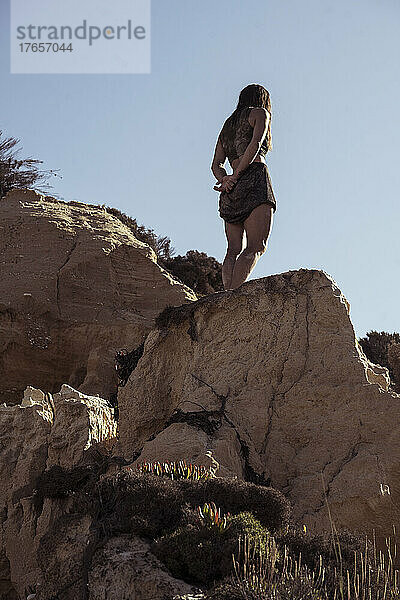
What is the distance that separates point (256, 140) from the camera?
25.0 feet

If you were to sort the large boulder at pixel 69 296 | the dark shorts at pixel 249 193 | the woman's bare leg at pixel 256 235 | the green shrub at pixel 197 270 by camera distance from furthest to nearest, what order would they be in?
the green shrub at pixel 197 270, the large boulder at pixel 69 296, the dark shorts at pixel 249 193, the woman's bare leg at pixel 256 235

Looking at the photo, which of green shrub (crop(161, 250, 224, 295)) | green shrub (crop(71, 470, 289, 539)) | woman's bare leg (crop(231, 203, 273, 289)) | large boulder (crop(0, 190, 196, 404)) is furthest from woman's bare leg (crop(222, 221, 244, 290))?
green shrub (crop(161, 250, 224, 295))

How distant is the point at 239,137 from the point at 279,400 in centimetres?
302

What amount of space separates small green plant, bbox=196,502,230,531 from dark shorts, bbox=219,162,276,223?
3794mm

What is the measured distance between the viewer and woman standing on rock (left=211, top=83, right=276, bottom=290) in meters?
7.57

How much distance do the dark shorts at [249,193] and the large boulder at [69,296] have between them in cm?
372

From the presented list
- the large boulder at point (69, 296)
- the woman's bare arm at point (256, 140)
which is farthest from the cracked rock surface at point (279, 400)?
the large boulder at point (69, 296)

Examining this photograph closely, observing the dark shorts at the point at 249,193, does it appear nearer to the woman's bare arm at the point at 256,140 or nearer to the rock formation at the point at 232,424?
the woman's bare arm at the point at 256,140

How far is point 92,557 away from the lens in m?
4.41

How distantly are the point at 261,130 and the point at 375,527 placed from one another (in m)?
4.02

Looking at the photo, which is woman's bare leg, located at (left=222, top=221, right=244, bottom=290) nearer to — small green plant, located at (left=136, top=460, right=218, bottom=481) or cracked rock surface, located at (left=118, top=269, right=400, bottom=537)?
cracked rock surface, located at (left=118, top=269, right=400, bottom=537)

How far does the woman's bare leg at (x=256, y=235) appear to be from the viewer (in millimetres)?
7473

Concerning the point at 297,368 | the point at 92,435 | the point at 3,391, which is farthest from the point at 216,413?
the point at 3,391

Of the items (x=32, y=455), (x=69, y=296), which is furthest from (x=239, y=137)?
(x=69, y=296)
